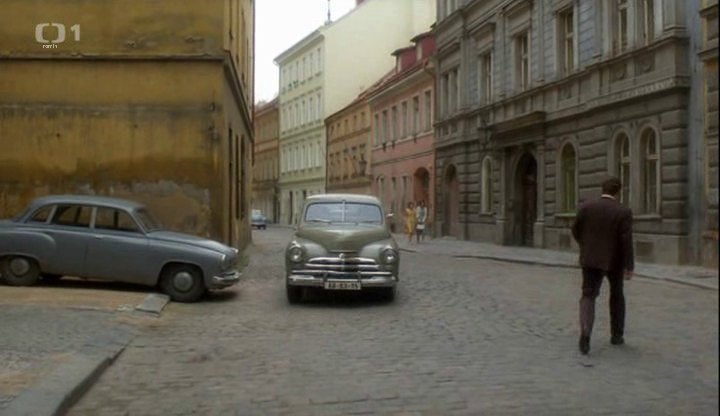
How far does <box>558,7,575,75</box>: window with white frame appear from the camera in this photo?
82.7 ft

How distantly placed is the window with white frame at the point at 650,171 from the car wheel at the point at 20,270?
46.0 ft

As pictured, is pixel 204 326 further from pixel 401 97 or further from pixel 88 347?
pixel 401 97

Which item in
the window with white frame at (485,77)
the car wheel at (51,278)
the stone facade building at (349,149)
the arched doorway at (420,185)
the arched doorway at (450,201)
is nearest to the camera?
the car wheel at (51,278)

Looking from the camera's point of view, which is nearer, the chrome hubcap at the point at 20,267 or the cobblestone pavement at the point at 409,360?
the cobblestone pavement at the point at 409,360

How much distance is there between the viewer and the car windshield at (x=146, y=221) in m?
13.2

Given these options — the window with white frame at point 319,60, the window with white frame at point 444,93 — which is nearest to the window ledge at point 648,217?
the window with white frame at point 444,93

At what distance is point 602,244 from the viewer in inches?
313

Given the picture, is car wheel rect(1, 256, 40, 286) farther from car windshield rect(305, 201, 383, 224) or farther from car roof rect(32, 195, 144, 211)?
car windshield rect(305, 201, 383, 224)

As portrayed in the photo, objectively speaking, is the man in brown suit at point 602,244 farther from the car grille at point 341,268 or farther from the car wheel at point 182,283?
the car wheel at point 182,283

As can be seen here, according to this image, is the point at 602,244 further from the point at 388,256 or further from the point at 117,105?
the point at 117,105

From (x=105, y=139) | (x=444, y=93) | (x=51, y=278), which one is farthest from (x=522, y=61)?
(x=51, y=278)

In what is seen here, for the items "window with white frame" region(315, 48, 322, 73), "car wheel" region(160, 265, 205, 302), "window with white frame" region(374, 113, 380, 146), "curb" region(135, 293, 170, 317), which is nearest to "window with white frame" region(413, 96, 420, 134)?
"window with white frame" region(374, 113, 380, 146)

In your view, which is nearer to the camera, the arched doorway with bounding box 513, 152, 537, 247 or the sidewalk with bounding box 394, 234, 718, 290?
the sidewalk with bounding box 394, 234, 718, 290

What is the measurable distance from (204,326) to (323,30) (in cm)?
5699
